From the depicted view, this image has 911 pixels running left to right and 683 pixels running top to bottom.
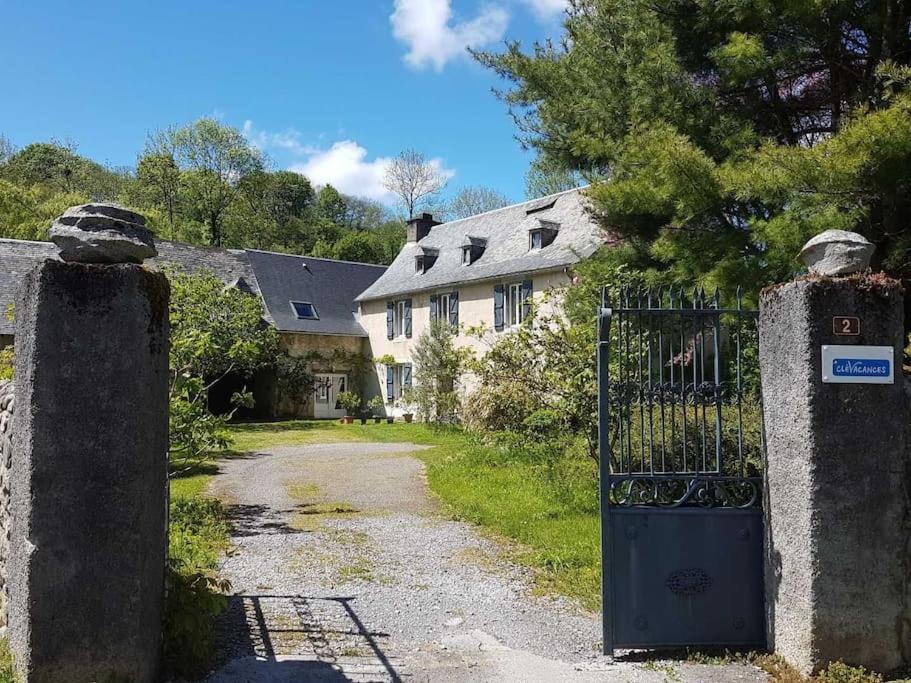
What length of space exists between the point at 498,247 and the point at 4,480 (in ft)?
70.0

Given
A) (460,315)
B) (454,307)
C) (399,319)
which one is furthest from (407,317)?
(460,315)

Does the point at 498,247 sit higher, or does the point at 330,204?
the point at 330,204

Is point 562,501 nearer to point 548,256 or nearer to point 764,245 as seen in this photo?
point 764,245

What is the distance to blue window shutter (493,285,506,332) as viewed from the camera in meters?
23.1

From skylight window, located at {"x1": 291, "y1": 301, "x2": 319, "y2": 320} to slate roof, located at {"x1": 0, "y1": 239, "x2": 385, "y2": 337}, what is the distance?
0.68 ft

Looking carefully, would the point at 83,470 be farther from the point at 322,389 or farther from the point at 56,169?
the point at 56,169

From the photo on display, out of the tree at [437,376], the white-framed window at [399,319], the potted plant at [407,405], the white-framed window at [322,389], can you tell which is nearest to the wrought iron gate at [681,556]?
the tree at [437,376]

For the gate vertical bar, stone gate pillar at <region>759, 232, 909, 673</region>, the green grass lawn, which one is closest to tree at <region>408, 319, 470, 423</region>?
the green grass lawn

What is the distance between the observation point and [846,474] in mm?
4250

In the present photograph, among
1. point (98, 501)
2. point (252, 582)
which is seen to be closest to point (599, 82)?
point (252, 582)

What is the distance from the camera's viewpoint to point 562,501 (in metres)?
9.57

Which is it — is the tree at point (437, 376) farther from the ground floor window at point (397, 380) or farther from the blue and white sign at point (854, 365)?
the blue and white sign at point (854, 365)

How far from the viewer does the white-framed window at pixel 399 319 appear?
2789 centimetres

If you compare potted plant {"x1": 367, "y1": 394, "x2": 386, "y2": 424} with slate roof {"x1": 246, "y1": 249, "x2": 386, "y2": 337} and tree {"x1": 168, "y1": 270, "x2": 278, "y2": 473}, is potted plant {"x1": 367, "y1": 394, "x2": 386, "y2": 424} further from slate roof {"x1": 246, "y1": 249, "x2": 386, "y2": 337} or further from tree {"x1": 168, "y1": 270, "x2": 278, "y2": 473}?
tree {"x1": 168, "y1": 270, "x2": 278, "y2": 473}
